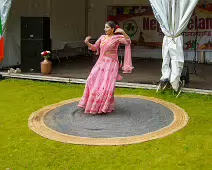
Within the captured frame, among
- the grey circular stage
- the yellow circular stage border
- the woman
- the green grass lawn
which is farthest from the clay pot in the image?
the woman

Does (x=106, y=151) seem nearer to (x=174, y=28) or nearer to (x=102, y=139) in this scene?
(x=102, y=139)

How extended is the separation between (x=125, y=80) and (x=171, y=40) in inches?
69.2

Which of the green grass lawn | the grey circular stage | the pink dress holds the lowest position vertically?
the green grass lawn

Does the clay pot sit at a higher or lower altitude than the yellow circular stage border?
higher

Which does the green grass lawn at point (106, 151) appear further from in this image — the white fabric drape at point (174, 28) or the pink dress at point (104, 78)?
the white fabric drape at point (174, 28)

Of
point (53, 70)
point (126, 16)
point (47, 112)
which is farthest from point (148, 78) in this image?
point (126, 16)

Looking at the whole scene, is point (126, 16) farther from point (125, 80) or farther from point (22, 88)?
point (22, 88)

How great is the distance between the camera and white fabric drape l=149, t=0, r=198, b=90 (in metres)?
7.31

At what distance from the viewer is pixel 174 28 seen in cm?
741

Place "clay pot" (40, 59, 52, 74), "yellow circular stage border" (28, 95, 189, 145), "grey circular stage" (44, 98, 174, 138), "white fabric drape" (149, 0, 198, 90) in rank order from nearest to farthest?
"yellow circular stage border" (28, 95, 189, 145) → "grey circular stage" (44, 98, 174, 138) → "white fabric drape" (149, 0, 198, 90) → "clay pot" (40, 59, 52, 74)

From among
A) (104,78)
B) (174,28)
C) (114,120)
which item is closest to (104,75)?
(104,78)

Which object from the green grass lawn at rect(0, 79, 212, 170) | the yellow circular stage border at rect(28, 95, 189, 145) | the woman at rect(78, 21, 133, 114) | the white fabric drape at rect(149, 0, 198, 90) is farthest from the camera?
the white fabric drape at rect(149, 0, 198, 90)

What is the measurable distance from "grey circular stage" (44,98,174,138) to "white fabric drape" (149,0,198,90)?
1.03m

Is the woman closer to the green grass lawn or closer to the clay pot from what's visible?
the green grass lawn
